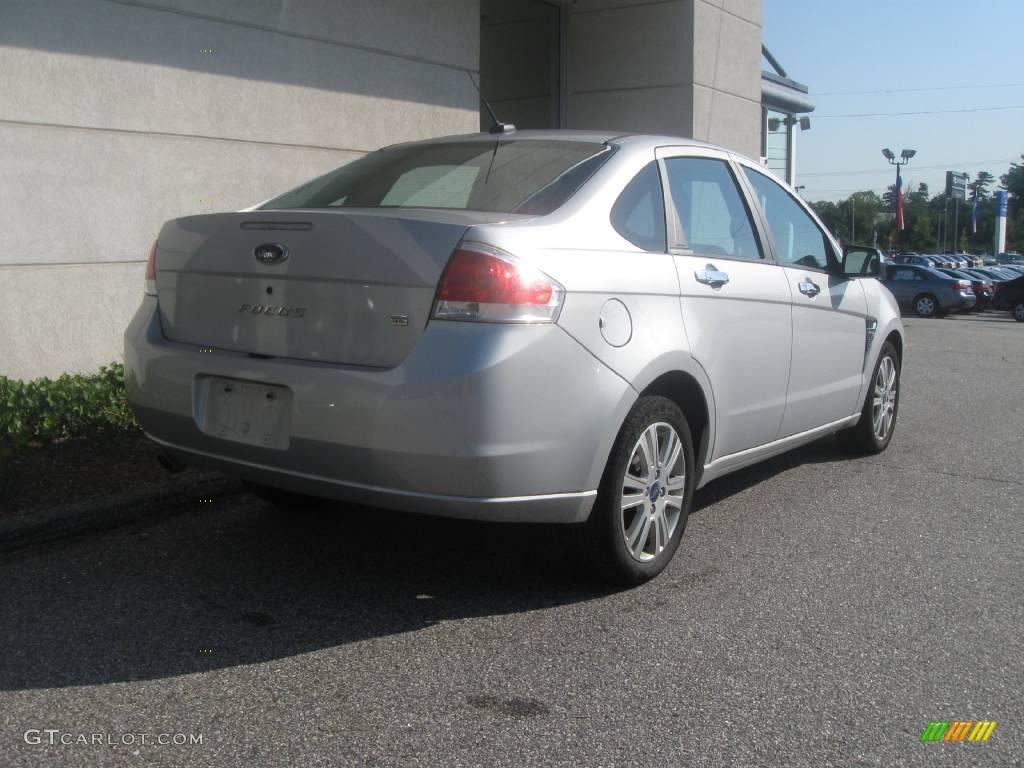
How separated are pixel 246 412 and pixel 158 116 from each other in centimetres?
469

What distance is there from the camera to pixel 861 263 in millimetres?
5941

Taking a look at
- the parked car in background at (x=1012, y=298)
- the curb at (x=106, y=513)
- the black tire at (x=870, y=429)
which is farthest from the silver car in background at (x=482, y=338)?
the parked car in background at (x=1012, y=298)

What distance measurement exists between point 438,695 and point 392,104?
23.7 feet

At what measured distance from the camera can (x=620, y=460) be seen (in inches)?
153

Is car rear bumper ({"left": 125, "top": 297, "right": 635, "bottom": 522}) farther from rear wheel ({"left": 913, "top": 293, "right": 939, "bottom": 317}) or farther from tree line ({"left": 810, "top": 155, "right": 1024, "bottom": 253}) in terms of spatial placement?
tree line ({"left": 810, "top": 155, "right": 1024, "bottom": 253})

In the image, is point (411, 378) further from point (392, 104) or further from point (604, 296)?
point (392, 104)

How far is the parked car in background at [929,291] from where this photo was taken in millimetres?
29500

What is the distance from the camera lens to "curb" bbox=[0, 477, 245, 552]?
4.55 m

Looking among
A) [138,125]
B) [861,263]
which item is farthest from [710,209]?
[138,125]

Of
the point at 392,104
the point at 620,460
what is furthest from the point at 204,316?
the point at 392,104

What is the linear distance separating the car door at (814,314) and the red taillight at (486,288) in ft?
6.87

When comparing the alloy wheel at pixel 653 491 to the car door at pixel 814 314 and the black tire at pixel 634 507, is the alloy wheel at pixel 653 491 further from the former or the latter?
the car door at pixel 814 314

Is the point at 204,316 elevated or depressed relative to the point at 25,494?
elevated

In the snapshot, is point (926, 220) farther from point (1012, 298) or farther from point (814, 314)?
point (814, 314)
